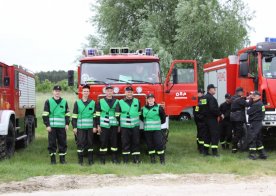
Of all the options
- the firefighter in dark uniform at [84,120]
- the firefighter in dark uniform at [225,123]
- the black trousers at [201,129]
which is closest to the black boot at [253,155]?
the black trousers at [201,129]

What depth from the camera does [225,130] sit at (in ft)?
44.2

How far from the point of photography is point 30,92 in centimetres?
1579

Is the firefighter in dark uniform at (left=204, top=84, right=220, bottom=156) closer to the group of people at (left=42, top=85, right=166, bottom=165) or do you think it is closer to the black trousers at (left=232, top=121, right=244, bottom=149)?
the black trousers at (left=232, top=121, right=244, bottom=149)

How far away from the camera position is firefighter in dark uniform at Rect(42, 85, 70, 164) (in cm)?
1024

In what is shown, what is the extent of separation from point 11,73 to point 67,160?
295 centimetres

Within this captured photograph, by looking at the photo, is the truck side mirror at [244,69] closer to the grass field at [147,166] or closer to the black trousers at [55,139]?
the grass field at [147,166]

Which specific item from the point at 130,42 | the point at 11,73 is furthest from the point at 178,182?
the point at 130,42

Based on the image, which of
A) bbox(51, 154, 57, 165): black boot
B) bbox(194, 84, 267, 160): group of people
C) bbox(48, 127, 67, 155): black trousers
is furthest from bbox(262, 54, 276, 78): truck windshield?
bbox(51, 154, 57, 165): black boot

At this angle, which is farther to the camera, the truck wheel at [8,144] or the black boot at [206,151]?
the black boot at [206,151]

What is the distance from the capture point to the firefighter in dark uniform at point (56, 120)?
1024 centimetres

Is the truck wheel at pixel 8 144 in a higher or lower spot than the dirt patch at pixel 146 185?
higher

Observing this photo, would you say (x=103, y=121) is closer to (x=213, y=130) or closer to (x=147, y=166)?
(x=147, y=166)

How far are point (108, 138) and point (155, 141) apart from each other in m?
1.07

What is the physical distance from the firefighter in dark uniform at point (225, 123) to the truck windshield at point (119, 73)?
2830 millimetres
